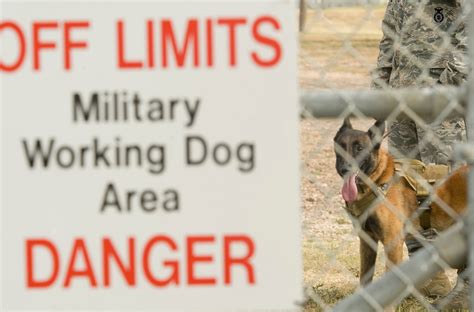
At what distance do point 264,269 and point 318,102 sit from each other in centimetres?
38

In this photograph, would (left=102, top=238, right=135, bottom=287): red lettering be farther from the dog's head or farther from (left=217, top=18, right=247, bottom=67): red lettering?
the dog's head

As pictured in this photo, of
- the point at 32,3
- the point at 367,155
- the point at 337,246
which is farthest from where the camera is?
the point at 337,246

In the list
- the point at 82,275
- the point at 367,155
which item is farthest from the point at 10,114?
the point at 367,155

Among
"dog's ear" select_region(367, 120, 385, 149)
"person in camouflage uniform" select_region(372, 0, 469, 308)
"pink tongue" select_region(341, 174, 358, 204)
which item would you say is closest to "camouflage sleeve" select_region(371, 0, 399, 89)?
"person in camouflage uniform" select_region(372, 0, 469, 308)

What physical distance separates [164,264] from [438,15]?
2585 millimetres

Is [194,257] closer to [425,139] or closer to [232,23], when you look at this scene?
[232,23]

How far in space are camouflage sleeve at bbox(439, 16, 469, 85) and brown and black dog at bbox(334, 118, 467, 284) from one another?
1.58 feet

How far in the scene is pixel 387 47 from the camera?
507 centimetres

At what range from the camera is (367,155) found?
4156 millimetres

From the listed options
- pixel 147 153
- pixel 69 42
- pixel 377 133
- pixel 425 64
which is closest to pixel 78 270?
pixel 147 153

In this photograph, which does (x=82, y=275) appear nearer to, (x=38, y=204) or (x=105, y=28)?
(x=38, y=204)

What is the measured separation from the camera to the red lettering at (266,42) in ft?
7.60

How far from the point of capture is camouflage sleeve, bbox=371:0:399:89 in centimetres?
491

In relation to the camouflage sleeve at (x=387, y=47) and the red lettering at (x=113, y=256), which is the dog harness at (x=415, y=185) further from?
the red lettering at (x=113, y=256)
